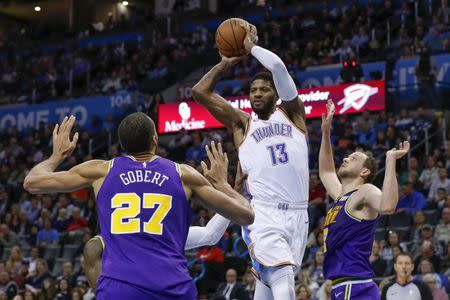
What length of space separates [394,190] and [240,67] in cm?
1778

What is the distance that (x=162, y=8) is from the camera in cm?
3350

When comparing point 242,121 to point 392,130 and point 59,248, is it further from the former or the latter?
point 59,248

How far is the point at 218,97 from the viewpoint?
772 cm

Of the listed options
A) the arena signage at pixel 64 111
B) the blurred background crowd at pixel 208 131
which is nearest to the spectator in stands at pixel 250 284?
the blurred background crowd at pixel 208 131

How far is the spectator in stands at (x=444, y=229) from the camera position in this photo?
14062 mm

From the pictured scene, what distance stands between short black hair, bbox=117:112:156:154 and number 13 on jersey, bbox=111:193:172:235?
1.15 feet

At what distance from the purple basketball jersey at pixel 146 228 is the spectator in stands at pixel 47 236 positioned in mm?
14795

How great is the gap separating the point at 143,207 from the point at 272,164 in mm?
2280

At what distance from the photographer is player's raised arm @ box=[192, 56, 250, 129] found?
754 cm

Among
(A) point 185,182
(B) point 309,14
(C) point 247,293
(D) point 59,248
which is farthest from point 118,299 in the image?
(B) point 309,14

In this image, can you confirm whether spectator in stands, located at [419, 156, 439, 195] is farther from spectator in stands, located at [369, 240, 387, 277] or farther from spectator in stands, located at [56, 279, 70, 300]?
spectator in stands, located at [56, 279, 70, 300]

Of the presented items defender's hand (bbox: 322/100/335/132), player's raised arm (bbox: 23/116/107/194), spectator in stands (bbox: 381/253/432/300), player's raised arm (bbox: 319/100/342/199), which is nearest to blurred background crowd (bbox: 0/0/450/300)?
spectator in stands (bbox: 381/253/432/300)

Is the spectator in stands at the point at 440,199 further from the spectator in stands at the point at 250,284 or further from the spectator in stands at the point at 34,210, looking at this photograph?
the spectator in stands at the point at 34,210

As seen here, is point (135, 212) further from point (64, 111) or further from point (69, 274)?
point (64, 111)
